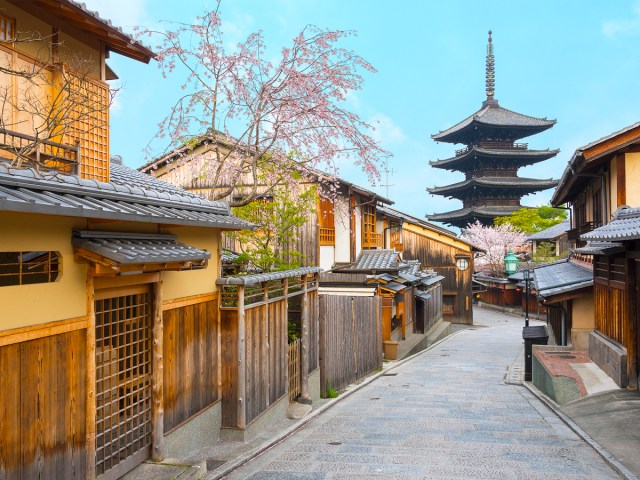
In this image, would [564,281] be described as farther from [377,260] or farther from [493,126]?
[493,126]

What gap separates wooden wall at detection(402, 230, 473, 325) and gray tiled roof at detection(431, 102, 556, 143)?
19.9m

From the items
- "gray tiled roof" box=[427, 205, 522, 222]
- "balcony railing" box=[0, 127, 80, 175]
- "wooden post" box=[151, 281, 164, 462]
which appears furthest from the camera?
"gray tiled roof" box=[427, 205, 522, 222]

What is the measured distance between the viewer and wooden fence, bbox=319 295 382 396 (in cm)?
1355

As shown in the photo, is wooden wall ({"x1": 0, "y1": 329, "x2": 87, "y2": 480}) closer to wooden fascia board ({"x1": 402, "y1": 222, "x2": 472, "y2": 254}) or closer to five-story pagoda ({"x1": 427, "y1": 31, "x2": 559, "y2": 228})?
wooden fascia board ({"x1": 402, "y1": 222, "x2": 472, "y2": 254})

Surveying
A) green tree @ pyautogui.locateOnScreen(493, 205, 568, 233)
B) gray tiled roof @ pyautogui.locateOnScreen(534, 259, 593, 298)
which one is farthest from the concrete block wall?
green tree @ pyautogui.locateOnScreen(493, 205, 568, 233)

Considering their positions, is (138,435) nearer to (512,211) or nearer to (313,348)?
(313,348)

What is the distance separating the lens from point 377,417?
11.4 m

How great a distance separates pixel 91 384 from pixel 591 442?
7641 mm

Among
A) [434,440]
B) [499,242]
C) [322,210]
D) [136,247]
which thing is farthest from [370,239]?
[499,242]

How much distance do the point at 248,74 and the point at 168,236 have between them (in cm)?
670

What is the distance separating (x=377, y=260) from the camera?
77.0ft

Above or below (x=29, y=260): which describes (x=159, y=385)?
below

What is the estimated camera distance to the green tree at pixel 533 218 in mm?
50719

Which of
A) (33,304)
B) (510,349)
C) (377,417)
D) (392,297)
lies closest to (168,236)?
(33,304)
